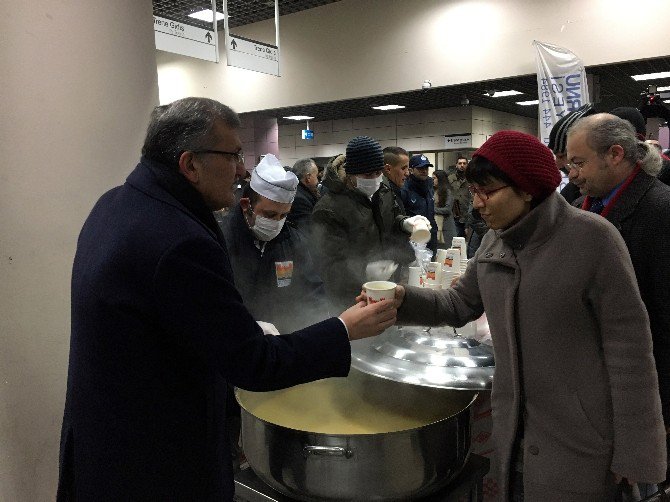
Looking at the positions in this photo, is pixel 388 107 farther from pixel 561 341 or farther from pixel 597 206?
pixel 561 341

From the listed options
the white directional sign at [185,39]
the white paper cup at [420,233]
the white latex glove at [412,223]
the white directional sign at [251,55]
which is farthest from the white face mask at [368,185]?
the white directional sign at [251,55]

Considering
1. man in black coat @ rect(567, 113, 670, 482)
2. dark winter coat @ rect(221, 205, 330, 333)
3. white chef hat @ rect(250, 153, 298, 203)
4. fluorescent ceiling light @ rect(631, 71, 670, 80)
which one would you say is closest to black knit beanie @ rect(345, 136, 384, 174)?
dark winter coat @ rect(221, 205, 330, 333)

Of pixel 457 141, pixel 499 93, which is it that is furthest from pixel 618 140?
pixel 457 141

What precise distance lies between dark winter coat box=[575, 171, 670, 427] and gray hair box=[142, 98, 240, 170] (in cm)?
147

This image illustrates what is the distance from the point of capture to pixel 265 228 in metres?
2.47

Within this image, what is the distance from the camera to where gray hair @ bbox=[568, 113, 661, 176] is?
1.94m

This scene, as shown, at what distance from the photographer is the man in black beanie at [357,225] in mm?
3104

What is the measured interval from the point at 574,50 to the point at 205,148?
5.82m

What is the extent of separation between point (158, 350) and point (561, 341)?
1057 millimetres

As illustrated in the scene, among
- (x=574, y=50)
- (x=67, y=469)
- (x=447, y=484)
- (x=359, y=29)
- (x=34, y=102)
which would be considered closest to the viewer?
(x=67, y=469)

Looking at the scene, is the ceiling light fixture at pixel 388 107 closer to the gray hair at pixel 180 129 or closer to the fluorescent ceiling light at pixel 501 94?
the fluorescent ceiling light at pixel 501 94

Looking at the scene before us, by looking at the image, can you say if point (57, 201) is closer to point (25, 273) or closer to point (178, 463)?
point (25, 273)

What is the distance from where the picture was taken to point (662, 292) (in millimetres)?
1769

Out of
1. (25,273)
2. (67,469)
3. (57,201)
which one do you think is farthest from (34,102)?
(67,469)
